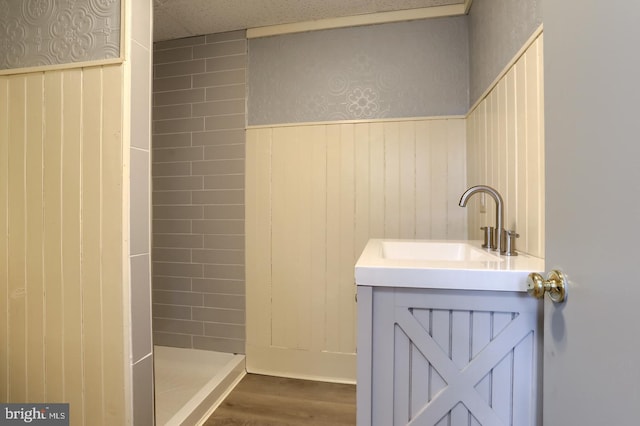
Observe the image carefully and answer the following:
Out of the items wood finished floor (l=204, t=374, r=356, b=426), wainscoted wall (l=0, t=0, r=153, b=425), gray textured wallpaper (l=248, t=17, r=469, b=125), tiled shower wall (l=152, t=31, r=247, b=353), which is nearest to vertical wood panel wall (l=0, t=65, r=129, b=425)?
wainscoted wall (l=0, t=0, r=153, b=425)

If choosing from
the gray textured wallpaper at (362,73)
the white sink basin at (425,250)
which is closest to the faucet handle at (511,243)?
the white sink basin at (425,250)

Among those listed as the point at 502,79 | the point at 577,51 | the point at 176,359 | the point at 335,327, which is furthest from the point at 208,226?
the point at 577,51

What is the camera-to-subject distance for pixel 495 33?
1.42 meters

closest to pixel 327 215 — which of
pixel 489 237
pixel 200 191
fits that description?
pixel 200 191

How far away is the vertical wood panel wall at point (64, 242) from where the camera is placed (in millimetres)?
1157

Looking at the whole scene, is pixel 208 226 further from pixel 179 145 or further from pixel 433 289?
pixel 433 289

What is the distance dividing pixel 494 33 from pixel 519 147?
0.67m

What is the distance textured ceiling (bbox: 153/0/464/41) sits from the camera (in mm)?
1915

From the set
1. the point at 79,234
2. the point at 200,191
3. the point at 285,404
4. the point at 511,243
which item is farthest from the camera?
the point at 200,191

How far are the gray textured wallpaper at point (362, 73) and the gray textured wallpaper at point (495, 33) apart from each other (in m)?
0.14

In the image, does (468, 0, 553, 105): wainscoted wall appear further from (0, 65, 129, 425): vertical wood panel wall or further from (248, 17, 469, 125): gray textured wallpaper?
(0, 65, 129, 425): vertical wood panel wall

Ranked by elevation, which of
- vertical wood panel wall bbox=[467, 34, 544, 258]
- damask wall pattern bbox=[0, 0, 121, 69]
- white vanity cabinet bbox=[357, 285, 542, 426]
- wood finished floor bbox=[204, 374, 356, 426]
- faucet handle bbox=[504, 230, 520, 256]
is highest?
damask wall pattern bbox=[0, 0, 121, 69]

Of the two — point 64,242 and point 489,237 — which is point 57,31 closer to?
point 64,242

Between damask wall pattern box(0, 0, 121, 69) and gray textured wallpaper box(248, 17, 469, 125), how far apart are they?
3.66ft
